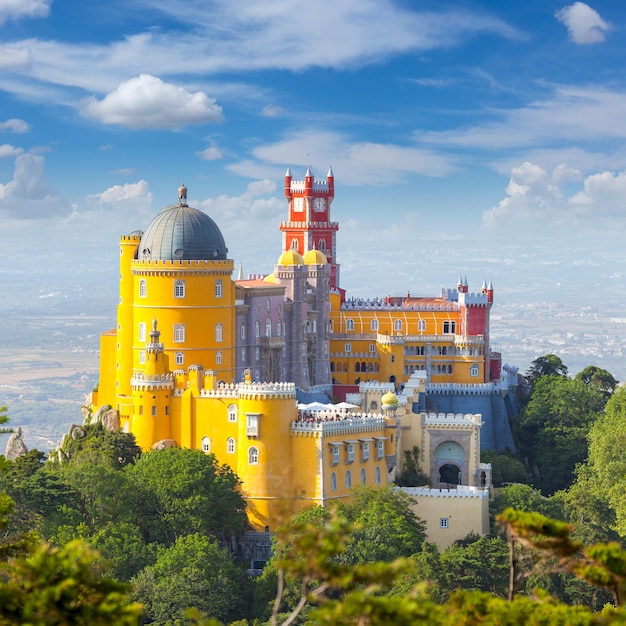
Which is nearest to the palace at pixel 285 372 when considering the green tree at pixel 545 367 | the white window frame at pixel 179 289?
the white window frame at pixel 179 289

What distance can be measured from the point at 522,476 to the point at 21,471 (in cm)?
3649

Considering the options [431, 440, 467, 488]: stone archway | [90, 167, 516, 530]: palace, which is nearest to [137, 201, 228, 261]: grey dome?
[90, 167, 516, 530]: palace

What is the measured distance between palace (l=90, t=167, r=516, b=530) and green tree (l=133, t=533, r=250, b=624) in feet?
15.0

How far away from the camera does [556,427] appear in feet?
381

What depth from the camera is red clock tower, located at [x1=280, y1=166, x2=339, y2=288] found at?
13625 centimetres

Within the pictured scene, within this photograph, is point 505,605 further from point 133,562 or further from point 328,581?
point 133,562

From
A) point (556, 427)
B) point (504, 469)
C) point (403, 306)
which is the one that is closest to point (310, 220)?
point (403, 306)

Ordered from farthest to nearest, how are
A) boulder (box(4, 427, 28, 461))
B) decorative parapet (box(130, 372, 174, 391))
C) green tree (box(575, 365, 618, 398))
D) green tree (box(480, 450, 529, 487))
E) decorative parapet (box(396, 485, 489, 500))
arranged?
green tree (box(575, 365, 618, 398)) < green tree (box(480, 450, 529, 487)) < boulder (box(4, 427, 28, 461)) < decorative parapet (box(130, 372, 174, 391)) < decorative parapet (box(396, 485, 489, 500))

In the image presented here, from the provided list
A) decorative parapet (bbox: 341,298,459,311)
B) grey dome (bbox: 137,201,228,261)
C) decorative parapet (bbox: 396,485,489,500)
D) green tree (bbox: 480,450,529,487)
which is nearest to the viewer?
decorative parapet (bbox: 396,485,489,500)

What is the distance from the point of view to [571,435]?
115 metres

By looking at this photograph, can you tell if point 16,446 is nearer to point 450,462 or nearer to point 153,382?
point 153,382

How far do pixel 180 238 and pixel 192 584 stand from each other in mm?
26221

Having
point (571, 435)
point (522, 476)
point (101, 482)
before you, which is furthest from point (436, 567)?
point (571, 435)

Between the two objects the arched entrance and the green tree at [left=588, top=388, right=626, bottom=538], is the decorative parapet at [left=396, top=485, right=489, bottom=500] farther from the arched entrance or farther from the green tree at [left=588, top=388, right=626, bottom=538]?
the green tree at [left=588, top=388, right=626, bottom=538]
